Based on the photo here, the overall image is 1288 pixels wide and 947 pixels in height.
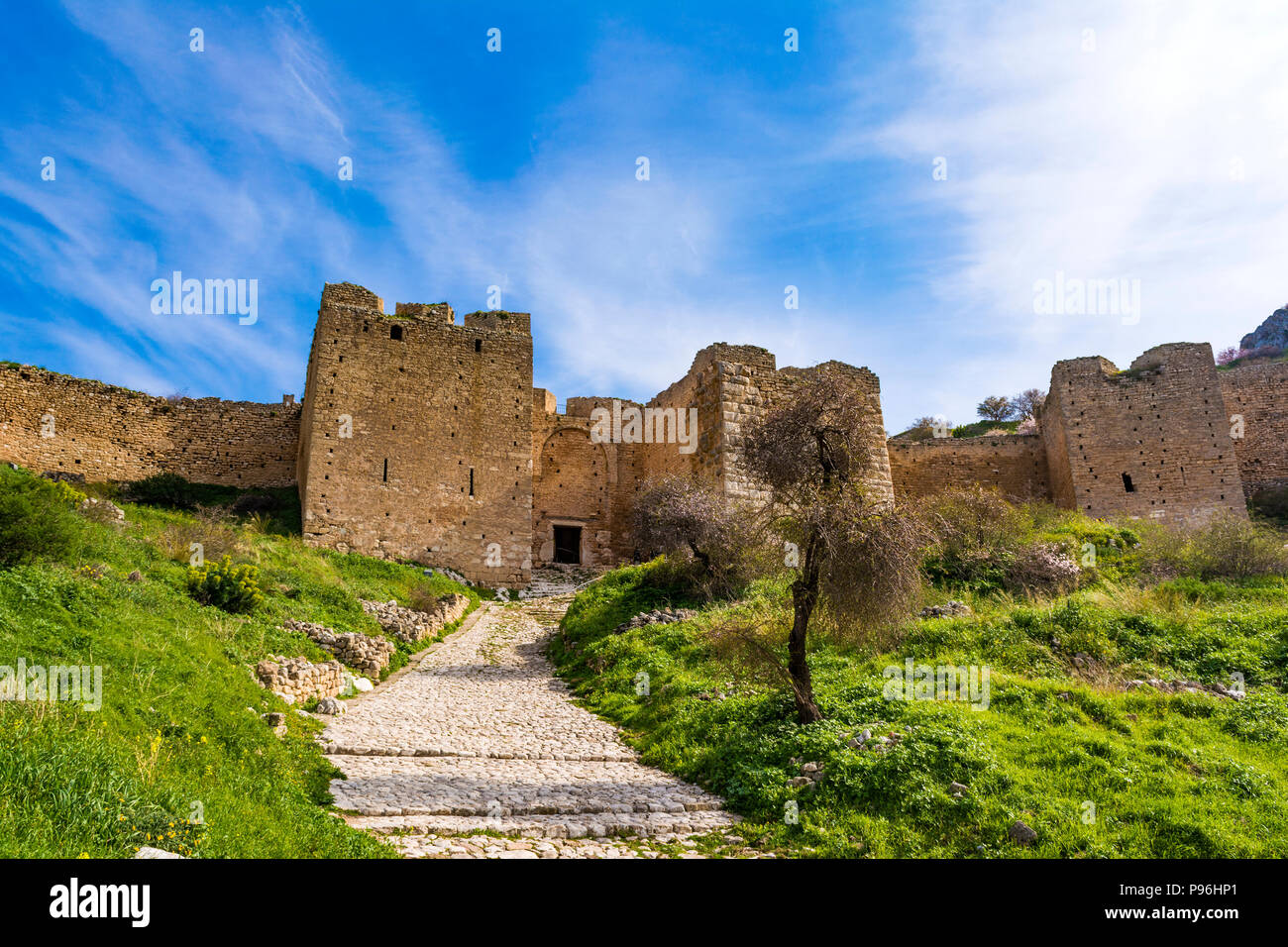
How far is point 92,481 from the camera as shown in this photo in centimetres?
2080

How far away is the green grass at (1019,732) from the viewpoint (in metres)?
5.17

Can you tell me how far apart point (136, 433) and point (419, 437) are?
9178mm

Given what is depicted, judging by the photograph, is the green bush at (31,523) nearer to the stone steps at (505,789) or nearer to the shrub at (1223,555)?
the stone steps at (505,789)

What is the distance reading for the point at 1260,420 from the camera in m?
26.2

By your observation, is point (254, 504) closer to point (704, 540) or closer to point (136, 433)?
point (136, 433)

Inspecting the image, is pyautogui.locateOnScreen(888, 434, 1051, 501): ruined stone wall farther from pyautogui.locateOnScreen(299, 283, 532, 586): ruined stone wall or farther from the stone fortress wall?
pyautogui.locateOnScreen(299, 283, 532, 586): ruined stone wall

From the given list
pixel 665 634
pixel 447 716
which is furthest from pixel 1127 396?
pixel 447 716

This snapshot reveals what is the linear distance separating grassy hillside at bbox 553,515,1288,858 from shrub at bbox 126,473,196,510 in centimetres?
1502

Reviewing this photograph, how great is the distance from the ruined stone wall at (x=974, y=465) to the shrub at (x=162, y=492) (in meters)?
23.1

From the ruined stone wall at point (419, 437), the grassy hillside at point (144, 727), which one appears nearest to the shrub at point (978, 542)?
the grassy hillside at point (144, 727)

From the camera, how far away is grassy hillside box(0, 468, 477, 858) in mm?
3635

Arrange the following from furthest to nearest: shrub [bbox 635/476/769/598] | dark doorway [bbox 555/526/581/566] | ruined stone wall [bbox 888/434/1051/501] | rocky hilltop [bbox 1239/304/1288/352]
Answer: rocky hilltop [bbox 1239/304/1288/352] → dark doorway [bbox 555/526/581/566] → ruined stone wall [bbox 888/434/1051/501] → shrub [bbox 635/476/769/598]
